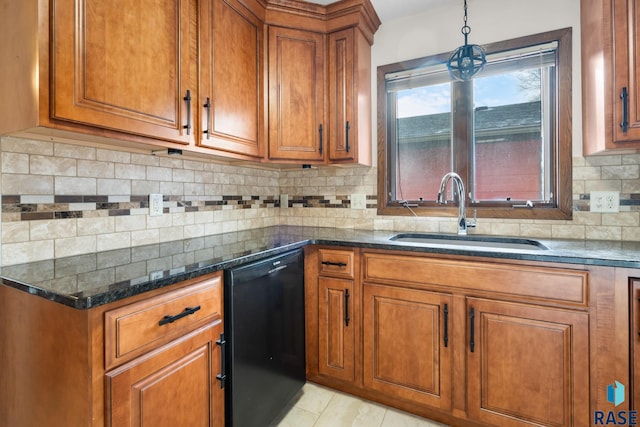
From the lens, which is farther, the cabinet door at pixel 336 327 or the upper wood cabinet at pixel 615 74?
the cabinet door at pixel 336 327

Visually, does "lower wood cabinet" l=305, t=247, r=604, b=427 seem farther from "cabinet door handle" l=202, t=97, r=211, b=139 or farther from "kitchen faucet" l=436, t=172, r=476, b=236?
"cabinet door handle" l=202, t=97, r=211, b=139

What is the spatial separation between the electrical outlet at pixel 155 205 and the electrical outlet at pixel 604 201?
2358 millimetres

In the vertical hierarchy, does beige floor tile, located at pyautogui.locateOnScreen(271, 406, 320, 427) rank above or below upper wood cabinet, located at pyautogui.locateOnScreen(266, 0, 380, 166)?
below

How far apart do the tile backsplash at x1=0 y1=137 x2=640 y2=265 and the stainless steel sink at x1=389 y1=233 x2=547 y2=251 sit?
10 cm

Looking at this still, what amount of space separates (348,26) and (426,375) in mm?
2143

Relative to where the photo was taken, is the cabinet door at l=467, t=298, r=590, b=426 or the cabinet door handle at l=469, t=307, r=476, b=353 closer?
the cabinet door at l=467, t=298, r=590, b=426

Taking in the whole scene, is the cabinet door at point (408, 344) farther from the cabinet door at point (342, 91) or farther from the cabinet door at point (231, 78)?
the cabinet door at point (231, 78)

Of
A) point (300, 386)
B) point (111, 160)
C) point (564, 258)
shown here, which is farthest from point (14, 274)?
point (564, 258)

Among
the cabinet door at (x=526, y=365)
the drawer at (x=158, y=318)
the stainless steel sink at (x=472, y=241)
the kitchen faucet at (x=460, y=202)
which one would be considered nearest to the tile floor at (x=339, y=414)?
the cabinet door at (x=526, y=365)

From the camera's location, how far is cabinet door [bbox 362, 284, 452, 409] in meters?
1.59

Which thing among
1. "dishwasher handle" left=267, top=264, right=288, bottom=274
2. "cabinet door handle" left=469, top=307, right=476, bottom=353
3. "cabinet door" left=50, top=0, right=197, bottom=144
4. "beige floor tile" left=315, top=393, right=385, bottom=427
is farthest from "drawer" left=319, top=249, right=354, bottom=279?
"cabinet door" left=50, top=0, right=197, bottom=144

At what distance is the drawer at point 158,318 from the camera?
0.90 m

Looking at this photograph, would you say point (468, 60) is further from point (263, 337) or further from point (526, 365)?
point (263, 337)

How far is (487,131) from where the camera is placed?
2.04m
